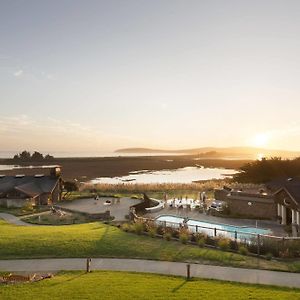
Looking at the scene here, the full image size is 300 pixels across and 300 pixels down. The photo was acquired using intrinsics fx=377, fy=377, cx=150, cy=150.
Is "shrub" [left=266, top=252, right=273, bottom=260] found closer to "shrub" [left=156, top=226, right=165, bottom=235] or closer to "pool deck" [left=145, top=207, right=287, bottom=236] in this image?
"shrub" [left=156, top=226, right=165, bottom=235]

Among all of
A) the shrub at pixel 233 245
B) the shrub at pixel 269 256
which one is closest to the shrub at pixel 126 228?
the shrub at pixel 233 245

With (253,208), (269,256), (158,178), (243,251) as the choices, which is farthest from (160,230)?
(158,178)

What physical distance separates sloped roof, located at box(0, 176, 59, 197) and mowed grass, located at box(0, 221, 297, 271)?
21205mm

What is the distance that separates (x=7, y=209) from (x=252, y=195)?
27637 mm

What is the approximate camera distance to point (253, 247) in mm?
23406

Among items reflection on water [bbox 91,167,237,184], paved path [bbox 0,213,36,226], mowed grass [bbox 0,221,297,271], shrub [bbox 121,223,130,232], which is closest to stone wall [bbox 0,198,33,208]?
paved path [bbox 0,213,36,226]

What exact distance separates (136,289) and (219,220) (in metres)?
22.1

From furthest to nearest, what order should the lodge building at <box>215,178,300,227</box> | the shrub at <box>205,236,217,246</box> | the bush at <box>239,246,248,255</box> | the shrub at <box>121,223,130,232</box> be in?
1. the lodge building at <box>215,178,300,227</box>
2. the shrub at <box>121,223,130,232</box>
3. the shrub at <box>205,236,217,246</box>
4. the bush at <box>239,246,248,255</box>

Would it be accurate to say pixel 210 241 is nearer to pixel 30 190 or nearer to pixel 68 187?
pixel 30 190

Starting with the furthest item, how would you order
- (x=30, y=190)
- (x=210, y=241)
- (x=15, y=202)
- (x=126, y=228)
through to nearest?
(x=30, y=190) < (x=15, y=202) < (x=126, y=228) < (x=210, y=241)

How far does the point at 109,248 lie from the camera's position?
2302cm

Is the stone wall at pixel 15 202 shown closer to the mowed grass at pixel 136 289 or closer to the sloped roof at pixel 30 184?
the sloped roof at pixel 30 184

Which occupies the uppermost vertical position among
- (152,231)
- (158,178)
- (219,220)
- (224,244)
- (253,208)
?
(253,208)

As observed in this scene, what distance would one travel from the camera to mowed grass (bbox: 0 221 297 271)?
21.2 meters
